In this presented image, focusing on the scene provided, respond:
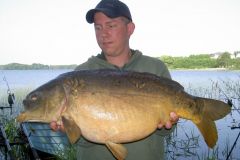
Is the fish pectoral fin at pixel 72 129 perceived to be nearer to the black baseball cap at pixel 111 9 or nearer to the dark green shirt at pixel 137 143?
the dark green shirt at pixel 137 143

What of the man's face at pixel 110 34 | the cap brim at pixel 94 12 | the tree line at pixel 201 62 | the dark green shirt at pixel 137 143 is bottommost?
the tree line at pixel 201 62

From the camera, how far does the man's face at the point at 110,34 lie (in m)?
3.62

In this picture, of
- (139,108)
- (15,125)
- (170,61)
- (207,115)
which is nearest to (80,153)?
(139,108)

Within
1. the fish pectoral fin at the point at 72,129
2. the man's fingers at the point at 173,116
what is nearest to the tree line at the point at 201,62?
the man's fingers at the point at 173,116


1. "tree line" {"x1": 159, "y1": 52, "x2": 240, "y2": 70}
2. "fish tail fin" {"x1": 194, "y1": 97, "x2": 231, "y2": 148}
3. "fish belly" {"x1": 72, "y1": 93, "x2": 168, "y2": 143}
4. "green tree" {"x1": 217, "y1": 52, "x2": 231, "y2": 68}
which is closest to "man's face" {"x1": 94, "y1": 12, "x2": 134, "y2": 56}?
"fish belly" {"x1": 72, "y1": 93, "x2": 168, "y2": 143}

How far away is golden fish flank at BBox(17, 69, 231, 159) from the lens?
3.06 metres

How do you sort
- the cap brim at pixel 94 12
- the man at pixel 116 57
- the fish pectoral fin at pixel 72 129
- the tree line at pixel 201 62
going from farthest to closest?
the tree line at pixel 201 62
the cap brim at pixel 94 12
the man at pixel 116 57
the fish pectoral fin at pixel 72 129

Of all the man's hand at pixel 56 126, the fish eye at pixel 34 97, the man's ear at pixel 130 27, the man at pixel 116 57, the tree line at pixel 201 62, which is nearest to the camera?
the man's hand at pixel 56 126

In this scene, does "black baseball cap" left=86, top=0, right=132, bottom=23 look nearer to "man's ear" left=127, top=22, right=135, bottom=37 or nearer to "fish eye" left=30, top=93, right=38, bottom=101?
"man's ear" left=127, top=22, right=135, bottom=37

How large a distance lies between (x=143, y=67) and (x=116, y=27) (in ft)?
1.70

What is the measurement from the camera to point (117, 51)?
3.66 m

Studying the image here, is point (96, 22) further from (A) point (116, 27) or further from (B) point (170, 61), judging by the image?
(B) point (170, 61)

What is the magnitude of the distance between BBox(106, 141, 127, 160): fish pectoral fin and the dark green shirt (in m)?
0.23

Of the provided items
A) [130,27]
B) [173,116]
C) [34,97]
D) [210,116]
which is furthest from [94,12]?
[210,116]
